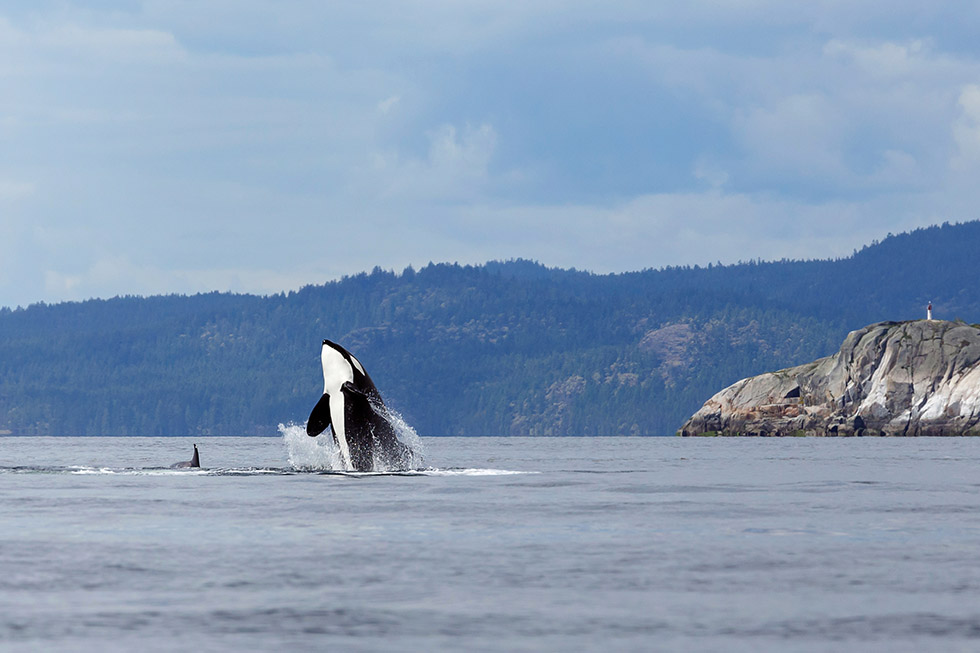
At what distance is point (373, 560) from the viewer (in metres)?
24.3

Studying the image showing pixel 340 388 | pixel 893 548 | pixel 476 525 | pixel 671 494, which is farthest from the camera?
pixel 340 388

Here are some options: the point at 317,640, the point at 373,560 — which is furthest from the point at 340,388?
the point at 317,640

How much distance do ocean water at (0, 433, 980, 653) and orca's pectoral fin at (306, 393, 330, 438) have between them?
204 inches

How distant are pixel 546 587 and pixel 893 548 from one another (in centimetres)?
871

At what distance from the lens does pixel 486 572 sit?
2259 centimetres

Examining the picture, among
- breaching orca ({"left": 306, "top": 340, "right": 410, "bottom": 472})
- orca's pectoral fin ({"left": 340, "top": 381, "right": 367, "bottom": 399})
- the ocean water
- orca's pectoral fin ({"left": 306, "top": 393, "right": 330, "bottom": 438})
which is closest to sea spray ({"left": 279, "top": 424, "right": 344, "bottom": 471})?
breaching orca ({"left": 306, "top": 340, "right": 410, "bottom": 472})

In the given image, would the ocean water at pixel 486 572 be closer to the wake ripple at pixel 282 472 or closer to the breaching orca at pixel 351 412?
the breaching orca at pixel 351 412

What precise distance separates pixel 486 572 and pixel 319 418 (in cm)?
2624

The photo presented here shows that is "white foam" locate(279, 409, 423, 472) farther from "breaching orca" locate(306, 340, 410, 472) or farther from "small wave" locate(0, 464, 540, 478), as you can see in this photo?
"breaching orca" locate(306, 340, 410, 472)

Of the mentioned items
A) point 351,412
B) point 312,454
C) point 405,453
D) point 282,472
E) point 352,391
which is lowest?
point 282,472

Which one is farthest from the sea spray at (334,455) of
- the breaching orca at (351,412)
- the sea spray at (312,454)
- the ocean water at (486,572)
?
the ocean water at (486,572)

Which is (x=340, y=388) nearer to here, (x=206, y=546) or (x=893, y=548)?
(x=206, y=546)

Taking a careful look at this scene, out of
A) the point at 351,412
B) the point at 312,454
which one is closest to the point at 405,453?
the point at 351,412

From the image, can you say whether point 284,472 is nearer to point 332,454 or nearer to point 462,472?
point 332,454
